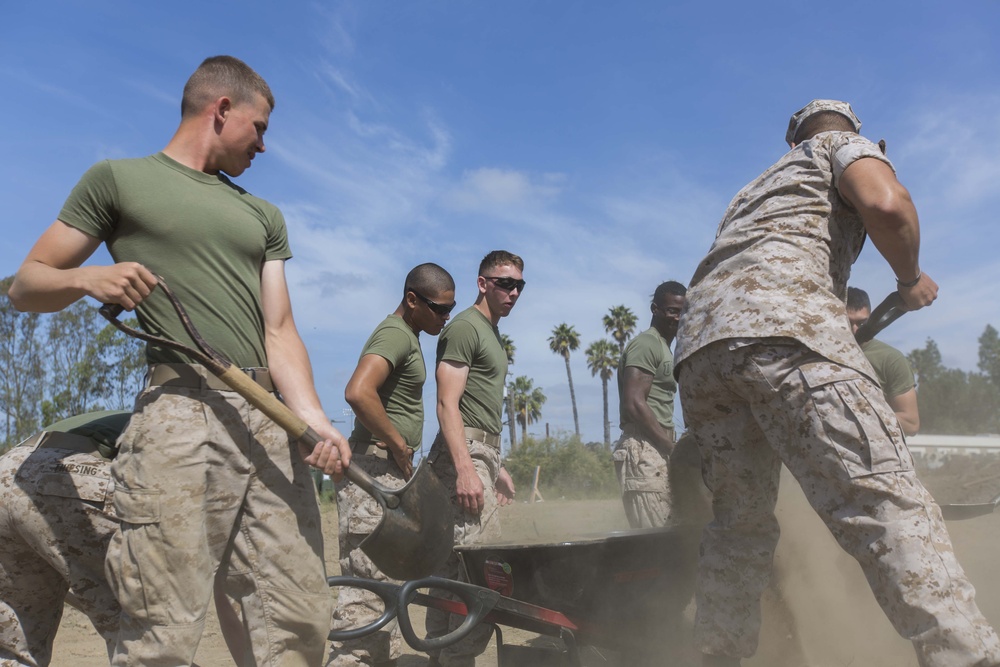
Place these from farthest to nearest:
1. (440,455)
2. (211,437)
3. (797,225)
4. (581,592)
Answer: (440,455), (581,592), (797,225), (211,437)

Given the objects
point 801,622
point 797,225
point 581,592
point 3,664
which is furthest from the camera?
point 801,622

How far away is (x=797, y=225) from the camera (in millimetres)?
2889

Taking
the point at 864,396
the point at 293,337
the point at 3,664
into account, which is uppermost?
the point at 293,337

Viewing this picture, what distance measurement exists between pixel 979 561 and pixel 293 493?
384 centimetres

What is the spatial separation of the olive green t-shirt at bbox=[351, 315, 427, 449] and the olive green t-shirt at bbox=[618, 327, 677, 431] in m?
1.54


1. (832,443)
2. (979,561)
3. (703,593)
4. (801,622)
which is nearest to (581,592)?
(703,593)

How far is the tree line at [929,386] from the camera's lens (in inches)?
458

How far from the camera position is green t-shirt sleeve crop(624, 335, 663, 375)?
507 cm

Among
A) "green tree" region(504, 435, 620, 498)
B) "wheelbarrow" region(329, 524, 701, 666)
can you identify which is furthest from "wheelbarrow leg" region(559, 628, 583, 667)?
"green tree" region(504, 435, 620, 498)

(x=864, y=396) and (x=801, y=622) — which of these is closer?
(x=864, y=396)

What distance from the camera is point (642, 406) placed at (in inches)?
196

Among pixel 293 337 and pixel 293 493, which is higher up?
pixel 293 337

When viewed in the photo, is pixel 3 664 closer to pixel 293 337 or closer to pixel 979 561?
pixel 293 337

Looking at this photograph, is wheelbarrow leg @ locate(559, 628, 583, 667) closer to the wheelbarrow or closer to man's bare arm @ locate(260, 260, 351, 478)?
the wheelbarrow
